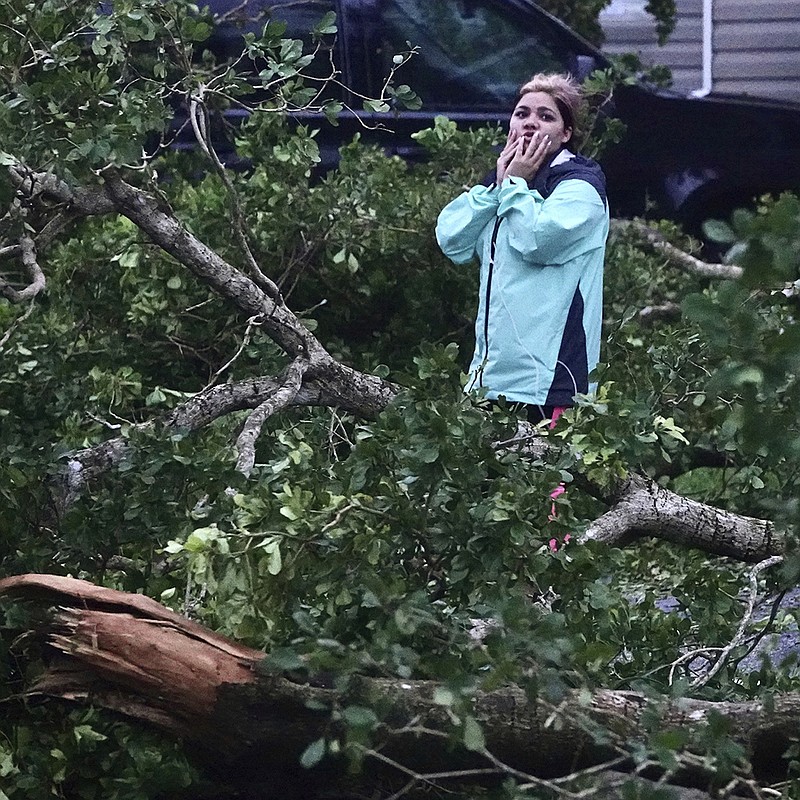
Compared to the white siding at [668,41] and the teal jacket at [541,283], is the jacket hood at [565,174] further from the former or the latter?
the white siding at [668,41]

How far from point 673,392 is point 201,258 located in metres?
1.30

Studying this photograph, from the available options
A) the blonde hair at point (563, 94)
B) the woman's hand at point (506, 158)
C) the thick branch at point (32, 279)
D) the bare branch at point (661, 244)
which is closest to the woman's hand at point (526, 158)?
the woman's hand at point (506, 158)

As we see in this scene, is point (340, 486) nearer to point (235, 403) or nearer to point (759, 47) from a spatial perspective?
point (235, 403)

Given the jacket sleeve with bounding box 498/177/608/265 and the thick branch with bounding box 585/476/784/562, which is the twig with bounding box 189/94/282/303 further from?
the thick branch with bounding box 585/476/784/562

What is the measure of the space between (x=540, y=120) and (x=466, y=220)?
0.38 metres

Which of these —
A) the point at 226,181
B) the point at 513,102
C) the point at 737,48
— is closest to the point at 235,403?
the point at 226,181

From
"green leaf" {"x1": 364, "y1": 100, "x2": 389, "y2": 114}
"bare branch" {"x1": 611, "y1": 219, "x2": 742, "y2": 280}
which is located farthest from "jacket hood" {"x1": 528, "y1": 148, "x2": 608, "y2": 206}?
"bare branch" {"x1": 611, "y1": 219, "x2": 742, "y2": 280}

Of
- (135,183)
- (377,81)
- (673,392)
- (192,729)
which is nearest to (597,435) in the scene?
(673,392)

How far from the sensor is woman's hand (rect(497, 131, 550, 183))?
146 inches

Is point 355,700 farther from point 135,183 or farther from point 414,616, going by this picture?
point 135,183

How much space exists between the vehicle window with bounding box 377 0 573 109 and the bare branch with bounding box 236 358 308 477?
150 inches

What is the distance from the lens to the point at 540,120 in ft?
12.4

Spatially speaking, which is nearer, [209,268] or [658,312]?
[209,268]

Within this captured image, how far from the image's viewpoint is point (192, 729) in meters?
2.53
